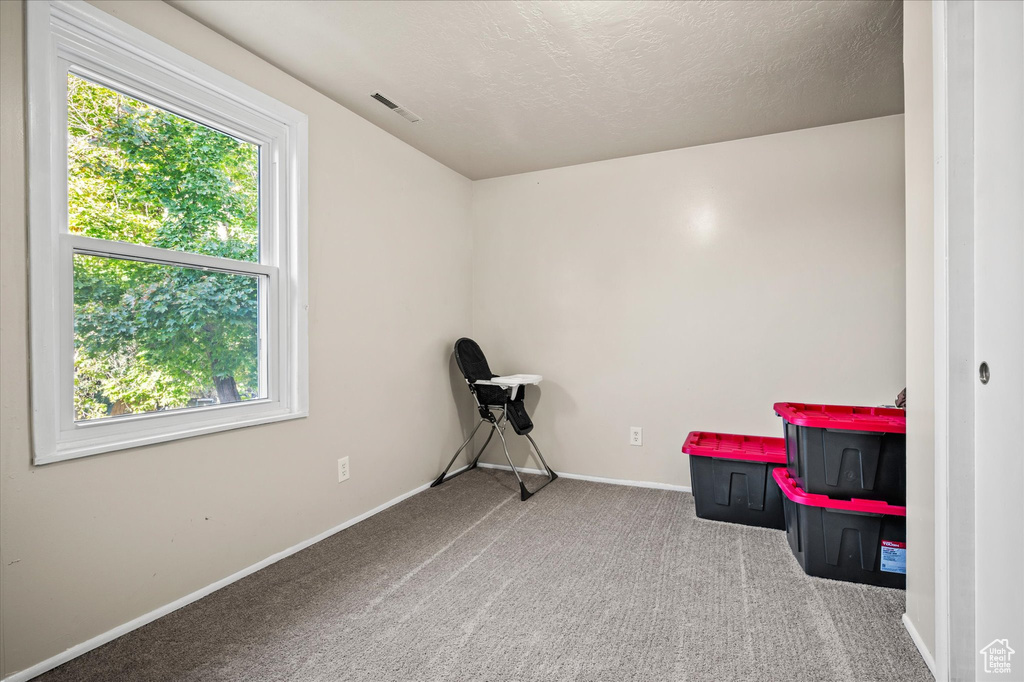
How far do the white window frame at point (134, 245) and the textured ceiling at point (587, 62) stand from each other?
27cm

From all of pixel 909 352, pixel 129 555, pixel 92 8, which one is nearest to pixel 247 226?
pixel 92 8

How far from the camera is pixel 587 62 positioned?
2.29 metres

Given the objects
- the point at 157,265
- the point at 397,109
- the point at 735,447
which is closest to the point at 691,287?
the point at 735,447

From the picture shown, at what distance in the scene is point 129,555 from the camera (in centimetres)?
177

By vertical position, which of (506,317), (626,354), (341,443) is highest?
(506,317)

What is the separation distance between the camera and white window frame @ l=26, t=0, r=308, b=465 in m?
1.56

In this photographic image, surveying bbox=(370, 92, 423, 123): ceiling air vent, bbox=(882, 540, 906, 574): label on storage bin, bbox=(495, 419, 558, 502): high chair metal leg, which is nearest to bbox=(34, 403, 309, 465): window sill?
bbox=(495, 419, 558, 502): high chair metal leg

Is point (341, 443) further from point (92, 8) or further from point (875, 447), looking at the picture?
point (875, 447)

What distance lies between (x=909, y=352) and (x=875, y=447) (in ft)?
1.75

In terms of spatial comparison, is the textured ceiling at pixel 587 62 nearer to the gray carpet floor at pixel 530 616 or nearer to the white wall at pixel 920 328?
the white wall at pixel 920 328

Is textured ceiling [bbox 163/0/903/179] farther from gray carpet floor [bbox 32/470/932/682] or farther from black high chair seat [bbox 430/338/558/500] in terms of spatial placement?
gray carpet floor [bbox 32/470/932/682]

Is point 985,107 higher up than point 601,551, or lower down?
higher up

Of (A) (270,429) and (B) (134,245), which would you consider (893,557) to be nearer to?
(A) (270,429)

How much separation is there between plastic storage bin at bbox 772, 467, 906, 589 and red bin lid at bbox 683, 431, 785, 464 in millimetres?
504
